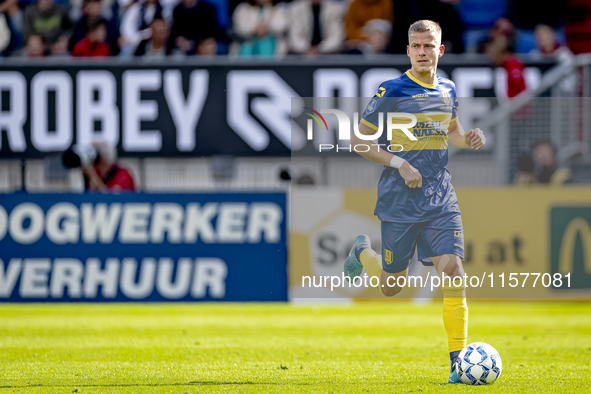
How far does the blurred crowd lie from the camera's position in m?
13.1

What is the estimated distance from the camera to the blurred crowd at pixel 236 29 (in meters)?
13.1

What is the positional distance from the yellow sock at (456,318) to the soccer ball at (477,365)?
11cm

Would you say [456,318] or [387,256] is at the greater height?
[387,256]

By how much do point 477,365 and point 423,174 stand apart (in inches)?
53.0

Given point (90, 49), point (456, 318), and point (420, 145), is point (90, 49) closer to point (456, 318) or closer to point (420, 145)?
point (420, 145)

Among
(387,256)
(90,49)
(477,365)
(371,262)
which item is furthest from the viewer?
(90,49)

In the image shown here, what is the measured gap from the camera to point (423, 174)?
20.0 ft

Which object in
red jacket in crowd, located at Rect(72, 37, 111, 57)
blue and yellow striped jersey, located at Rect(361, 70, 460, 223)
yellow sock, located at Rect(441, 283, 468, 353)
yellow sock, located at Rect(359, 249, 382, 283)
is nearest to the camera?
yellow sock, located at Rect(441, 283, 468, 353)

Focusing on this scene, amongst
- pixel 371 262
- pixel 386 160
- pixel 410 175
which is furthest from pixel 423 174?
pixel 371 262

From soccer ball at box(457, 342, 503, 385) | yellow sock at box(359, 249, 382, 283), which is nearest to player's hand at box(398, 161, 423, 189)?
yellow sock at box(359, 249, 382, 283)

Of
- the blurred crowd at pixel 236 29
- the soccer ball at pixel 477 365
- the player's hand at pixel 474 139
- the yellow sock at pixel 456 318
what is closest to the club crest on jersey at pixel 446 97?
the player's hand at pixel 474 139

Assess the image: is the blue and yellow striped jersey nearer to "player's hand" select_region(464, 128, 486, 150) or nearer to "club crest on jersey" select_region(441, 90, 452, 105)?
"club crest on jersey" select_region(441, 90, 452, 105)

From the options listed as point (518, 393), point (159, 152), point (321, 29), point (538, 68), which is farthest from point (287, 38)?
point (518, 393)

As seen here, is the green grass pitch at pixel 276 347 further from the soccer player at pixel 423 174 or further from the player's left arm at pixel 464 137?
the player's left arm at pixel 464 137
